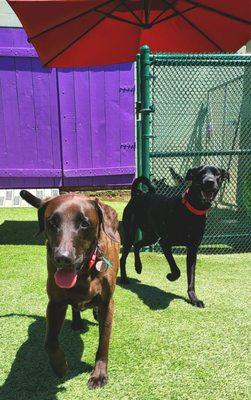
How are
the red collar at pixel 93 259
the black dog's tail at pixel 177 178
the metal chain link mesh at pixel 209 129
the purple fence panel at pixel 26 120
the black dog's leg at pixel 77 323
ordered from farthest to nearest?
the purple fence panel at pixel 26 120
the black dog's tail at pixel 177 178
the metal chain link mesh at pixel 209 129
the black dog's leg at pixel 77 323
the red collar at pixel 93 259

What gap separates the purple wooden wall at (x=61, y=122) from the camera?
6.98 metres

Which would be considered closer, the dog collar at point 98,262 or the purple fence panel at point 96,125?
the dog collar at point 98,262

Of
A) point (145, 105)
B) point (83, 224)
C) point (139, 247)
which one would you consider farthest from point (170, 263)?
point (145, 105)

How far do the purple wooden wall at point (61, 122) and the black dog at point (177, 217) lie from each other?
317cm

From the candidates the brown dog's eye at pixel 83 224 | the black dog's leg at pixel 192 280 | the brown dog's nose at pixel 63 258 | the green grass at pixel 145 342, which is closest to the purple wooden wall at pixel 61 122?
the green grass at pixel 145 342

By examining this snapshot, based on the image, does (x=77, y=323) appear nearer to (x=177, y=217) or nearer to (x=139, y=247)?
(x=177, y=217)

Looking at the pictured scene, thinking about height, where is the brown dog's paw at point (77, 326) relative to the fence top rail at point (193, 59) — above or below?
below

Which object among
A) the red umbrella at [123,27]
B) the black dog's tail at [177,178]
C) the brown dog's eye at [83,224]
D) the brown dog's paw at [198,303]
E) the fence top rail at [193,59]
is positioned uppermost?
the red umbrella at [123,27]

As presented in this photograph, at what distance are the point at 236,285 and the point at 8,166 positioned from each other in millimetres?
4701

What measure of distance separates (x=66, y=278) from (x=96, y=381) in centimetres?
68

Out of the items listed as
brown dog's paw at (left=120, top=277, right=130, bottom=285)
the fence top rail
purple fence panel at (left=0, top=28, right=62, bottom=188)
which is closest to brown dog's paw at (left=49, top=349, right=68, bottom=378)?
brown dog's paw at (left=120, top=277, right=130, bottom=285)

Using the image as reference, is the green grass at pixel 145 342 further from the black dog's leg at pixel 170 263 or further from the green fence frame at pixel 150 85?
the green fence frame at pixel 150 85

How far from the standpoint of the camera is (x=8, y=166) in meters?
7.16

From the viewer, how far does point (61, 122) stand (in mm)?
7227
